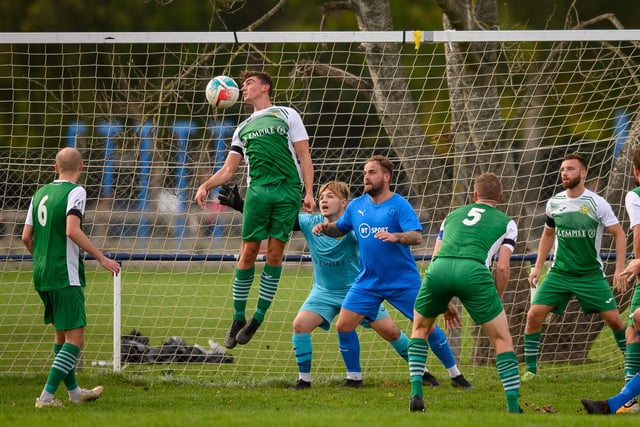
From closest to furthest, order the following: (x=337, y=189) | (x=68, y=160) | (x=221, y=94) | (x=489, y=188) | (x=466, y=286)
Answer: (x=466, y=286), (x=489, y=188), (x=68, y=160), (x=221, y=94), (x=337, y=189)

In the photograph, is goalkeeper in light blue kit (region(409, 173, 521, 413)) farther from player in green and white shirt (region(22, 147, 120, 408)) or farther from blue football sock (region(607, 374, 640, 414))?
player in green and white shirt (region(22, 147, 120, 408))

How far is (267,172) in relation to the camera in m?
8.82

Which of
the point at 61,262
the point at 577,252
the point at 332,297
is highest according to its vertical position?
the point at 577,252

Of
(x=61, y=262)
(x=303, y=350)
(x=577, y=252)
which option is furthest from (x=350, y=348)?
(x=61, y=262)

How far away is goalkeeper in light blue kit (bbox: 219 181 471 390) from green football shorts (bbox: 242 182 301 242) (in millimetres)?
1027

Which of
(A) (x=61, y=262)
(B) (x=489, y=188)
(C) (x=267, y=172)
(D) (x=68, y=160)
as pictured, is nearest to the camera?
(B) (x=489, y=188)

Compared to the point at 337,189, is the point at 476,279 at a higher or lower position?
lower

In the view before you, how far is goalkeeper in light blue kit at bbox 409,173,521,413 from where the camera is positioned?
25.0 ft

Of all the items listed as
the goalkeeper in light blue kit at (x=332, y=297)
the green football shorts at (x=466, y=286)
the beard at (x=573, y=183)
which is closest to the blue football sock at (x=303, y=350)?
the goalkeeper in light blue kit at (x=332, y=297)

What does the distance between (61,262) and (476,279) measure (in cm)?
341

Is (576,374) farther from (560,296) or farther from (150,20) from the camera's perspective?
(150,20)

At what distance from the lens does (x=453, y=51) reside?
12.0m

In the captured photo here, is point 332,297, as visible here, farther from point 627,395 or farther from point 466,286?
point 627,395

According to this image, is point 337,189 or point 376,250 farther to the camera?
point 337,189
